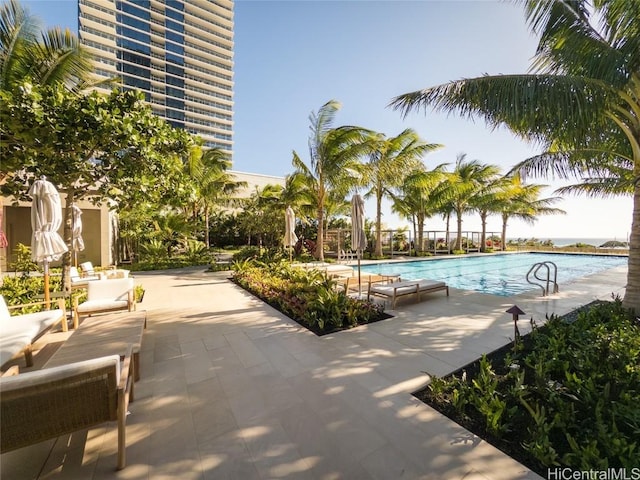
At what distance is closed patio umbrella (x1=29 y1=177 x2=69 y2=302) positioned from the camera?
461 cm

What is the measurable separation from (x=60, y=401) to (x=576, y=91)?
7291 mm

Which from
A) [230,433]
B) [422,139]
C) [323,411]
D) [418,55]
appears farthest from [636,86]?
[422,139]

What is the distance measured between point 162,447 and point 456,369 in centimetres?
331

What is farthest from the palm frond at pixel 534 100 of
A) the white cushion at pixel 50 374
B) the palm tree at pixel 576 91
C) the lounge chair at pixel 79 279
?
the lounge chair at pixel 79 279

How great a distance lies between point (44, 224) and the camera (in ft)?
15.4

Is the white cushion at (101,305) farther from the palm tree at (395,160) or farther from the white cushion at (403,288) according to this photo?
the palm tree at (395,160)

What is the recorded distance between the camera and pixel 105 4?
48875 mm

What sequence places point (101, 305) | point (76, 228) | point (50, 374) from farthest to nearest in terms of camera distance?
point (76, 228) < point (101, 305) < point (50, 374)

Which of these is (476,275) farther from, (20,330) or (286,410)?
(20,330)

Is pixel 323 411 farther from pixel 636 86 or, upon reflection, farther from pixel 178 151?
pixel 636 86

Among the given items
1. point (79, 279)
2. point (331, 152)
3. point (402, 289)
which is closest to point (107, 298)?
point (79, 279)

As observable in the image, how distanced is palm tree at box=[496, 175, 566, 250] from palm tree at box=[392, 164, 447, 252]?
500 cm

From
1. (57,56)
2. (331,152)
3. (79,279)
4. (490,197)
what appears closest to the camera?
(57,56)

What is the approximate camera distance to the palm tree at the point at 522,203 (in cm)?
2106
